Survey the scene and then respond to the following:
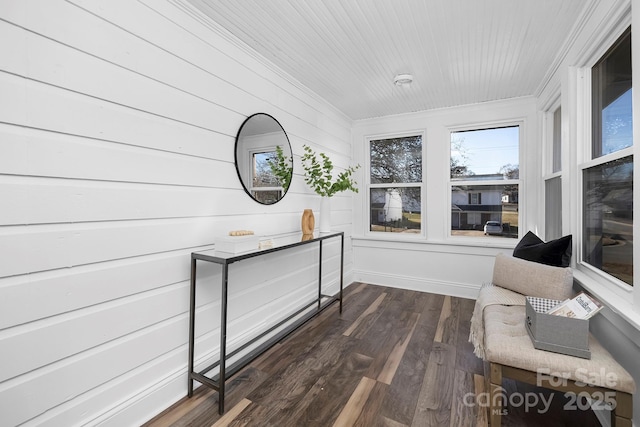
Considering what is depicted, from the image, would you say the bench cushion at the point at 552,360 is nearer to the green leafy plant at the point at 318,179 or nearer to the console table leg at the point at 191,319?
the console table leg at the point at 191,319

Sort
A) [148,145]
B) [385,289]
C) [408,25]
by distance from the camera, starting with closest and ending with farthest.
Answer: [148,145], [408,25], [385,289]

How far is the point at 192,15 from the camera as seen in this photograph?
175 centimetres

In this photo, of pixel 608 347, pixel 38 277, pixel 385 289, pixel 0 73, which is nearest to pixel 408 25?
pixel 0 73

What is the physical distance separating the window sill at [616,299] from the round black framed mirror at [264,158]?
7.10 feet

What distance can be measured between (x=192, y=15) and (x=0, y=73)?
1.05 meters

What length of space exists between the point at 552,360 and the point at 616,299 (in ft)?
1.79

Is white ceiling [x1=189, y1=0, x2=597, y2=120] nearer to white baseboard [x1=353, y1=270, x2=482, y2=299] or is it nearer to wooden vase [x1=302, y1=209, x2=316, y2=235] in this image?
wooden vase [x1=302, y1=209, x2=316, y2=235]

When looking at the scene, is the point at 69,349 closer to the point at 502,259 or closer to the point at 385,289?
the point at 502,259

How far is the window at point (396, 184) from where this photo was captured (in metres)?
3.83

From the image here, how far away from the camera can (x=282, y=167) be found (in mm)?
2510

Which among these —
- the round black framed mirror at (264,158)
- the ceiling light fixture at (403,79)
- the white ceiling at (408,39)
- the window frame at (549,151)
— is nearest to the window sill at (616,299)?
the window frame at (549,151)

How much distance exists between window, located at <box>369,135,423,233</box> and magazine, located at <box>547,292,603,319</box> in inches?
91.3

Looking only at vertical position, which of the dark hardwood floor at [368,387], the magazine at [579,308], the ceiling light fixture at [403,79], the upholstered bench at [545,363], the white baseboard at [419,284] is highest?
the ceiling light fixture at [403,79]

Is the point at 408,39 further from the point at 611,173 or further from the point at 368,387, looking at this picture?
the point at 368,387
